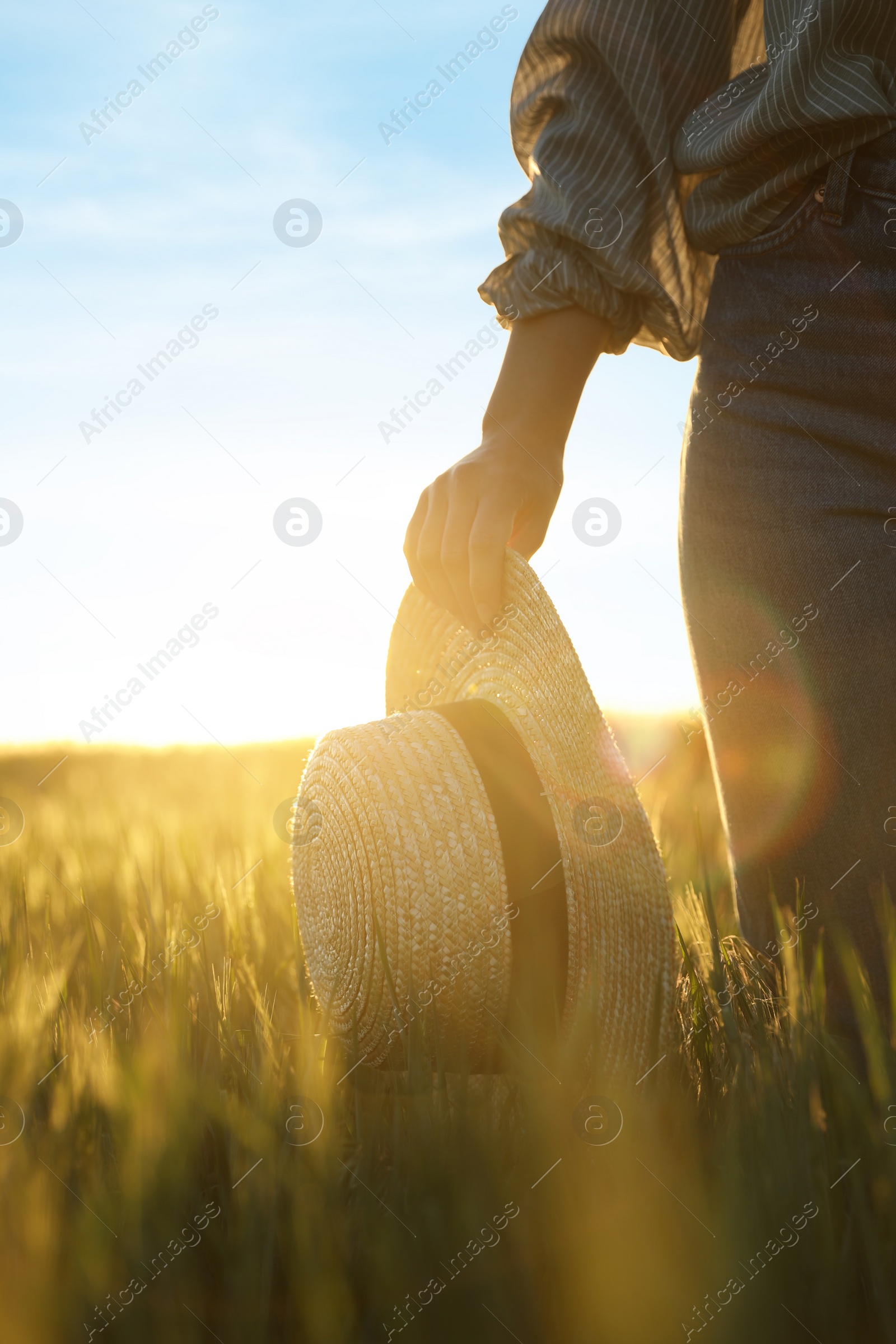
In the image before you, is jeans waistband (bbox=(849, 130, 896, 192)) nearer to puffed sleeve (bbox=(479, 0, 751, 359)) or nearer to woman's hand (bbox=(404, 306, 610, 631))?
puffed sleeve (bbox=(479, 0, 751, 359))

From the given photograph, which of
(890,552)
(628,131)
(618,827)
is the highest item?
(628,131)

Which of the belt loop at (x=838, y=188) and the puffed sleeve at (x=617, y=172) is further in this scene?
the puffed sleeve at (x=617, y=172)

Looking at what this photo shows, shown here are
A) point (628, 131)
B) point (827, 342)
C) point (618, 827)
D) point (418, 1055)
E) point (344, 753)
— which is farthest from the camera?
point (628, 131)

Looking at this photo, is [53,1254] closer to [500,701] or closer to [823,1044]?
[823,1044]

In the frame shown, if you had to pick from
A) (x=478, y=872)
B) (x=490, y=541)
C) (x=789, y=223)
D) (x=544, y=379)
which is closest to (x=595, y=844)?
(x=478, y=872)

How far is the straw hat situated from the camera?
4.23ft

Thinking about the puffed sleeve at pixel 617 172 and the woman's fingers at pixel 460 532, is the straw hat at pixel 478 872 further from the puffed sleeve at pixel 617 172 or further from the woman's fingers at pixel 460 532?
the puffed sleeve at pixel 617 172

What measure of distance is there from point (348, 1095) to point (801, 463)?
4.05 ft

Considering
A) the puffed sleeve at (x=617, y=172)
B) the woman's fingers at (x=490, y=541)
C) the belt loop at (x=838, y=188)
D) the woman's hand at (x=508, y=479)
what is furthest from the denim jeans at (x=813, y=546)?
the woman's fingers at (x=490, y=541)

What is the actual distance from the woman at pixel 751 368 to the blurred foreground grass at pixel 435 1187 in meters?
0.39

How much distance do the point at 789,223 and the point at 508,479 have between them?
0.62 m

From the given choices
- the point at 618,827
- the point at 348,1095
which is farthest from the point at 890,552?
the point at 348,1095

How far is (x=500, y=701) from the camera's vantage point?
5.24 feet

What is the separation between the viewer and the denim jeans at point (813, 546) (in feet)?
4.78
